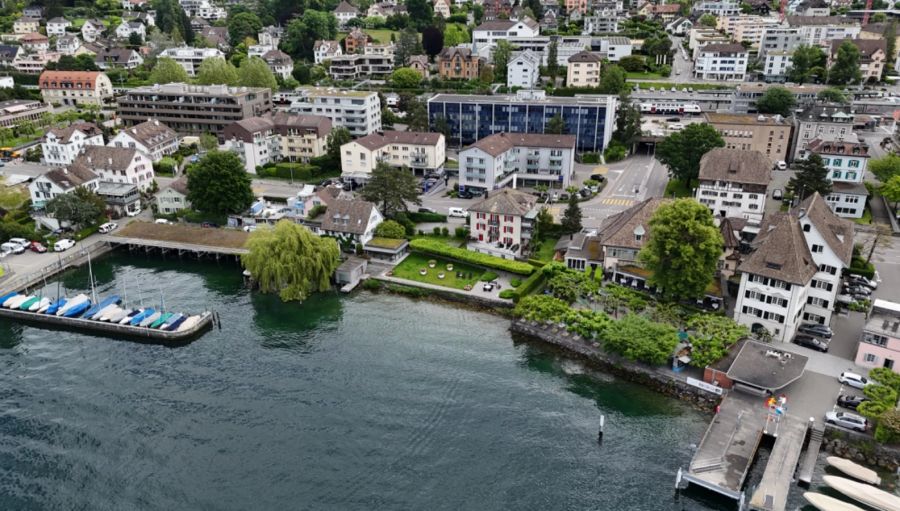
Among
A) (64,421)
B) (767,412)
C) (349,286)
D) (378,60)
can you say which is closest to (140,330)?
(64,421)

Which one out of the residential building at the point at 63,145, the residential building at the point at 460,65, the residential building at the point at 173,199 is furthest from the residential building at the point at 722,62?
the residential building at the point at 63,145

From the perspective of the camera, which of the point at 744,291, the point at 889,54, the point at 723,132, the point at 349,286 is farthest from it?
the point at 889,54

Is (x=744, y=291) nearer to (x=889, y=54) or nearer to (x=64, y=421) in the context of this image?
(x=64, y=421)

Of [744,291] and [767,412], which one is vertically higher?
[744,291]

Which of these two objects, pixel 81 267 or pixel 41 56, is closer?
pixel 81 267

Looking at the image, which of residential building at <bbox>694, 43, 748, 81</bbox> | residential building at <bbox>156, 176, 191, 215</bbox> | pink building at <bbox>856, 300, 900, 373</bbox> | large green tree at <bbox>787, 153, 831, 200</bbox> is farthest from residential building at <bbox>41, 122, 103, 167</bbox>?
residential building at <bbox>694, 43, 748, 81</bbox>

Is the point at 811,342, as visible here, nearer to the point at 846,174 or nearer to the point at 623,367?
the point at 623,367

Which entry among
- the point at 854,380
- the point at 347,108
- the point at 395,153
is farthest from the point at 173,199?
the point at 854,380
